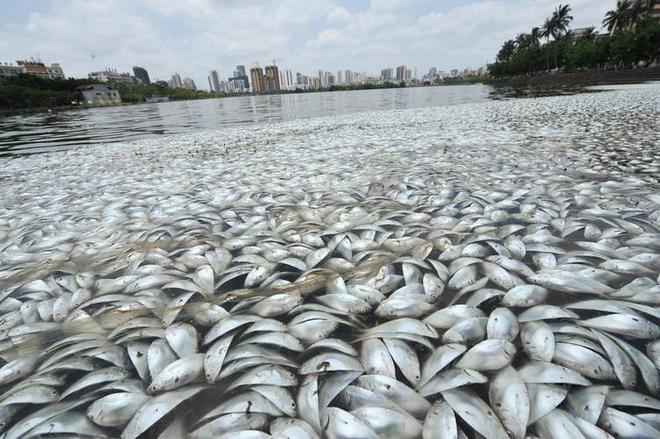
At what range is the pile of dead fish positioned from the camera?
1.33m

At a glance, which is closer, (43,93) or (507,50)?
(43,93)

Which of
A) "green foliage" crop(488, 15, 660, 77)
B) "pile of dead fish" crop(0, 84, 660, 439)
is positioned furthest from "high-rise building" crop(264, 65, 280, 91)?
"pile of dead fish" crop(0, 84, 660, 439)

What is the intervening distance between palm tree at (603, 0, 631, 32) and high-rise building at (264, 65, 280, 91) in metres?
162

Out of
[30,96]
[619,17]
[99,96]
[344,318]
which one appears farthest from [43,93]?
[619,17]

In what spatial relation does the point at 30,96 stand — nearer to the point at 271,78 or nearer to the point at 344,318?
the point at 344,318

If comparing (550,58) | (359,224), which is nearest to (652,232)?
(359,224)

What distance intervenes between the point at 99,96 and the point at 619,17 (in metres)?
117

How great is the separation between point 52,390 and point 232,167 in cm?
508

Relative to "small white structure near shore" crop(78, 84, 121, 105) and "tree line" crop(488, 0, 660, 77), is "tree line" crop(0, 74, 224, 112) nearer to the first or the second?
"small white structure near shore" crop(78, 84, 121, 105)

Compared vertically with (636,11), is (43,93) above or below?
below

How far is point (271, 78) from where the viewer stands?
19700 cm

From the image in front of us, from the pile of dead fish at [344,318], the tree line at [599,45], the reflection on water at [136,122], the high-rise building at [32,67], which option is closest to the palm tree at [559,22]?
the tree line at [599,45]

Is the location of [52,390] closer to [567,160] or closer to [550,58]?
[567,160]

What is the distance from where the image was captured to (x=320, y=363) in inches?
61.3
